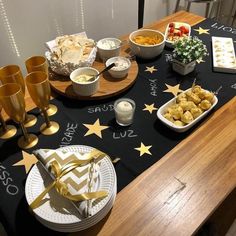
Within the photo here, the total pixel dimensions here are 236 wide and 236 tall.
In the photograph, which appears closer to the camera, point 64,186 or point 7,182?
point 64,186

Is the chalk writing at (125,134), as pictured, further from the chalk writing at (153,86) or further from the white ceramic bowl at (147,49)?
the white ceramic bowl at (147,49)

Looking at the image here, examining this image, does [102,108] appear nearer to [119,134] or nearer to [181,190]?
[119,134]

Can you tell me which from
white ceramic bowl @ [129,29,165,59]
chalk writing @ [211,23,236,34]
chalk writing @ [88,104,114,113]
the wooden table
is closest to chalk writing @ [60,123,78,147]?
chalk writing @ [88,104,114,113]

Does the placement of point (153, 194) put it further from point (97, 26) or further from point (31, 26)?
point (97, 26)

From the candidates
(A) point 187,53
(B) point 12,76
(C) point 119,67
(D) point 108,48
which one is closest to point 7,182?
(B) point 12,76

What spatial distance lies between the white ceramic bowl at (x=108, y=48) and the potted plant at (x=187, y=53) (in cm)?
28

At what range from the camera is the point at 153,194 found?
80cm

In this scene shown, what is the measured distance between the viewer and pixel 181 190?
812 mm

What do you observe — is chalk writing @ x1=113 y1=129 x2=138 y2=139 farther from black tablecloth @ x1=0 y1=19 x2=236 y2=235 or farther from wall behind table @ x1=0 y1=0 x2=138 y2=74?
wall behind table @ x1=0 y1=0 x2=138 y2=74

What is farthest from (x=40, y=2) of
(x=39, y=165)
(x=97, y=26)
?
(x=39, y=165)

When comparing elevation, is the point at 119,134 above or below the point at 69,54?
below

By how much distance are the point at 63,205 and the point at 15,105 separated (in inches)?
13.0

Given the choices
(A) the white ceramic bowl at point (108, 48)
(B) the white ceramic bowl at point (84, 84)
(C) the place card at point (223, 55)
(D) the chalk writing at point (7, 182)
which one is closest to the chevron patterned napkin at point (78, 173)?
(D) the chalk writing at point (7, 182)

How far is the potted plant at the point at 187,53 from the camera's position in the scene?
1190 mm
